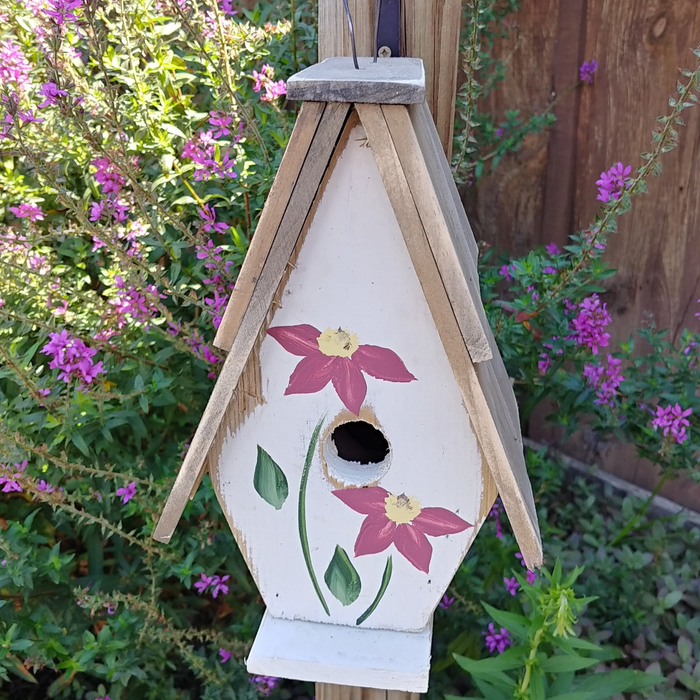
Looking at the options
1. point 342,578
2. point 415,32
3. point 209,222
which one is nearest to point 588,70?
point 415,32

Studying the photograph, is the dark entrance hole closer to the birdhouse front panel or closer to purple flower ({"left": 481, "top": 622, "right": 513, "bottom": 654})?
the birdhouse front panel

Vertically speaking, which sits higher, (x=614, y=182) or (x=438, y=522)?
(x=614, y=182)

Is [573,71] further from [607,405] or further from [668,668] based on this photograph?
[668,668]

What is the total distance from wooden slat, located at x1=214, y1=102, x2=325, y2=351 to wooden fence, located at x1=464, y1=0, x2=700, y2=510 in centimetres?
110

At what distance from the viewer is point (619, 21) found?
1542mm

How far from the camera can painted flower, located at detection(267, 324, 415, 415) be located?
0.68 meters

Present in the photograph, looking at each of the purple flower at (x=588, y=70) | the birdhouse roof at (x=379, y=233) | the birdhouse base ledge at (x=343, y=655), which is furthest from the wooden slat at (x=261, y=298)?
the purple flower at (x=588, y=70)

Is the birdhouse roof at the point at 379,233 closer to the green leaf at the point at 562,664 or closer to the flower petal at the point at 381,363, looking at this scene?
the flower petal at the point at 381,363

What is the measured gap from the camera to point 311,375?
2.33ft

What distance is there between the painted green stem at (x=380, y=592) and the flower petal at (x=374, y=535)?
0.08 ft

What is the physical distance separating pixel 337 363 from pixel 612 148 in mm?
1255

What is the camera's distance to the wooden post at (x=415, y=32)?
805 millimetres

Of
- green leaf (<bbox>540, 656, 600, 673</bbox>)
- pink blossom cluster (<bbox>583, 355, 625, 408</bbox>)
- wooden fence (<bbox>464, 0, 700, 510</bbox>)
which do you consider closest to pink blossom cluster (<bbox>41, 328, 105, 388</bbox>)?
green leaf (<bbox>540, 656, 600, 673</bbox>)

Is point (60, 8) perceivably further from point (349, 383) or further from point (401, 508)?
point (401, 508)
